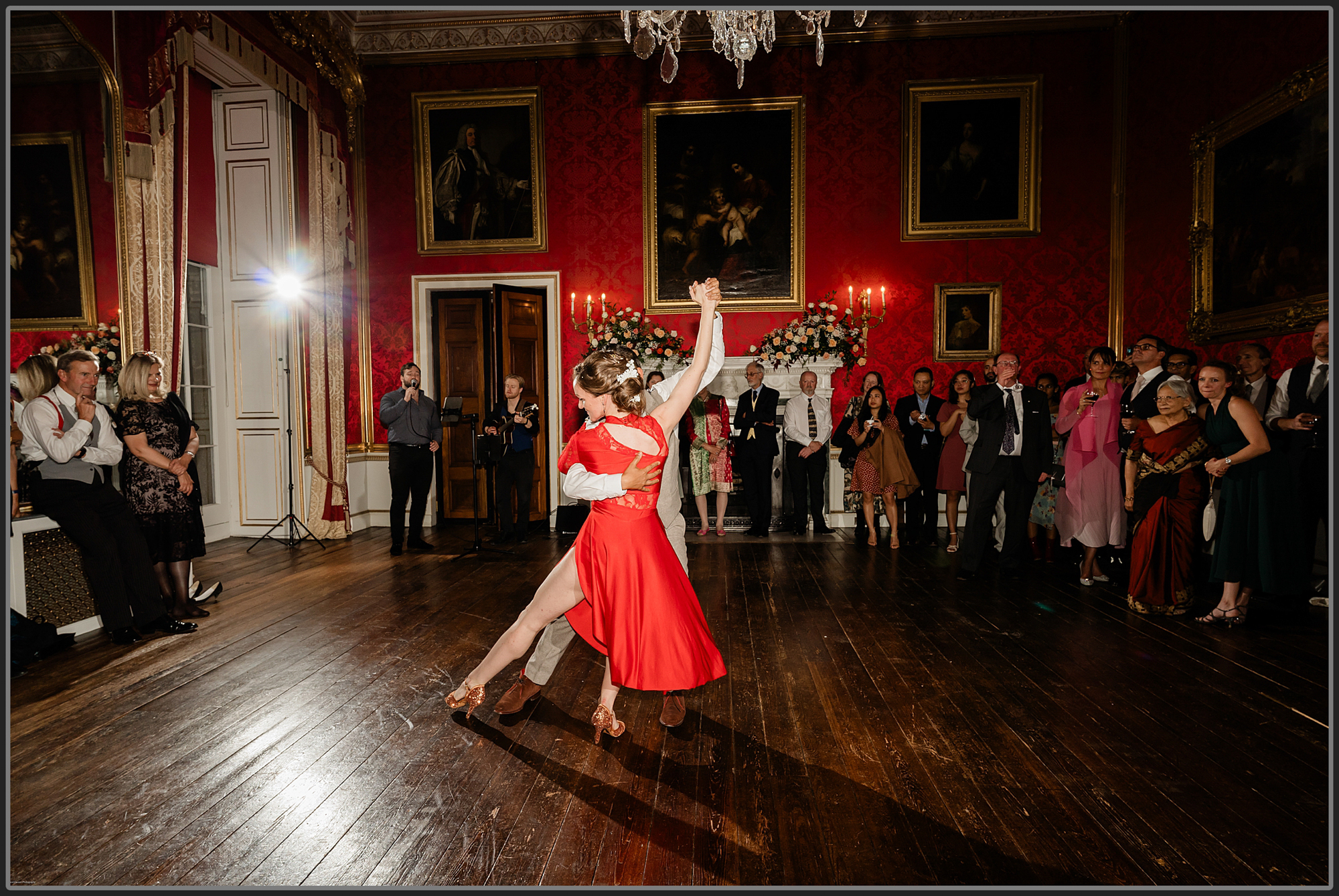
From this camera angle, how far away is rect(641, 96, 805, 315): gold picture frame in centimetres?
797

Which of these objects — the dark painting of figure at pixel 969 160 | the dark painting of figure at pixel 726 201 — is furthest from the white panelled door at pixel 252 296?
the dark painting of figure at pixel 969 160

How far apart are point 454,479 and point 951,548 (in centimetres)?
551

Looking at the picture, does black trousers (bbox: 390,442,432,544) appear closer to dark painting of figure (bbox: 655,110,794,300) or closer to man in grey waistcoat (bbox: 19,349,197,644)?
man in grey waistcoat (bbox: 19,349,197,644)

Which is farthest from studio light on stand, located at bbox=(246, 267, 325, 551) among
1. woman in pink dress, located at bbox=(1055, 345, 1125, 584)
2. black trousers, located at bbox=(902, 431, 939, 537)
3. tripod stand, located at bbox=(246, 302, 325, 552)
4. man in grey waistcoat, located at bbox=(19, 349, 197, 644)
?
woman in pink dress, located at bbox=(1055, 345, 1125, 584)

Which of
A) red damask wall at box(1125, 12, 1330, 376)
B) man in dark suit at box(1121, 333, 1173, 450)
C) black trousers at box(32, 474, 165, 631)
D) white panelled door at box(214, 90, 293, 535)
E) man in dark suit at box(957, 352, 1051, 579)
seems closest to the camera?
black trousers at box(32, 474, 165, 631)

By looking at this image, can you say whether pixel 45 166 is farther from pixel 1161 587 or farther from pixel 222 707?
pixel 1161 587

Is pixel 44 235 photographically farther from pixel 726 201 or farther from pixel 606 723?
pixel 726 201

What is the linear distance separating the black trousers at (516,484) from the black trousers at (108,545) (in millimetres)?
3109

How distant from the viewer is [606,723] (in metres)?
2.72

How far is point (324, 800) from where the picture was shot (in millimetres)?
2328

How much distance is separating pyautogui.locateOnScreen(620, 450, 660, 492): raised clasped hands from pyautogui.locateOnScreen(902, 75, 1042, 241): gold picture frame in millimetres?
6444

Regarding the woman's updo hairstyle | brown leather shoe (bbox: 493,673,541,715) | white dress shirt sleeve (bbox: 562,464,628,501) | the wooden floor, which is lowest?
the wooden floor

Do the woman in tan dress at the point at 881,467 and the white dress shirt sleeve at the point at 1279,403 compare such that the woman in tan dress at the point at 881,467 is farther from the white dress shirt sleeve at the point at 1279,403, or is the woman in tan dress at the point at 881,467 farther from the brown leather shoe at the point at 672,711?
the brown leather shoe at the point at 672,711

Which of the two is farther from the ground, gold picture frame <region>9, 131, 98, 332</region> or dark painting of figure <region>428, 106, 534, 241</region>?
dark painting of figure <region>428, 106, 534, 241</region>
